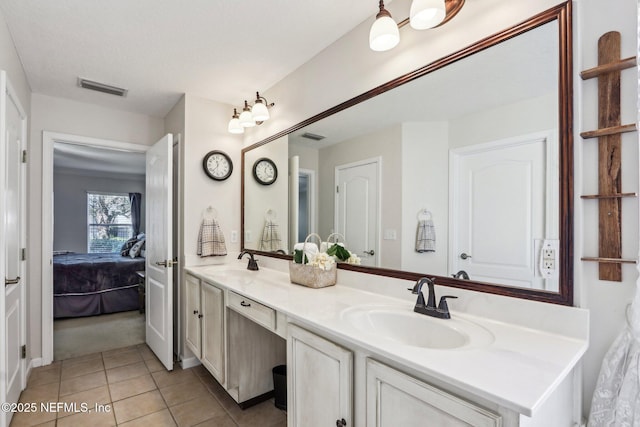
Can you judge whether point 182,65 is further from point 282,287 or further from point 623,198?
point 623,198

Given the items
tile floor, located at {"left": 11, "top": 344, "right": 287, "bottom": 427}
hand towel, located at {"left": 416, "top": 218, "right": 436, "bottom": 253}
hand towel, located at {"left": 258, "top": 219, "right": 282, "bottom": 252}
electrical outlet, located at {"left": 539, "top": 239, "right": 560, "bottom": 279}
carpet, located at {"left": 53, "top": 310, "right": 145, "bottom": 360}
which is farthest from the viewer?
carpet, located at {"left": 53, "top": 310, "right": 145, "bottom": 360}

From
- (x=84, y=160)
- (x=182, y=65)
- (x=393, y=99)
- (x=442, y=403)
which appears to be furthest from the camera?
(x=84, y=160)

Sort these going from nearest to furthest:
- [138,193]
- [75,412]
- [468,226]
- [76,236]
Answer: [468,226]
[75,412]
[76,236]
[138,193]

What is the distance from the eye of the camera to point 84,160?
5.73 metres

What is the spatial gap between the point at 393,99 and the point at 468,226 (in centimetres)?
77

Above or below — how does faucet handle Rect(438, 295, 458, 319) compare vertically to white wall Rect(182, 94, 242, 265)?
below

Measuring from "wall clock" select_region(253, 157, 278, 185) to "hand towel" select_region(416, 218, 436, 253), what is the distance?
4.68 feet

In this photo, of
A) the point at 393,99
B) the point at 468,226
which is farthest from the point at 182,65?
the point at 468,226

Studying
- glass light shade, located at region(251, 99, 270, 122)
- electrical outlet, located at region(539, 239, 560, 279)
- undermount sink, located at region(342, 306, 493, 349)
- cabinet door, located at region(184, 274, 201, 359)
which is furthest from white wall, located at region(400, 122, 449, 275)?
cabinet door, located at region(184, 274, 201, 359)

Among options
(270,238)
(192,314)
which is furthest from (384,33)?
(192,314)

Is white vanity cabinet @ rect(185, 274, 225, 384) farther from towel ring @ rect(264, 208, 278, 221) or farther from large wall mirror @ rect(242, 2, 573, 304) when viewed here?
large wall mirror @ rect(242, 2, 573, 304)

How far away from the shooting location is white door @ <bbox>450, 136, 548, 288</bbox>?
117 centimetres

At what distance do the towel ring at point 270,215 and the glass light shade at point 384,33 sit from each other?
155 centimetres

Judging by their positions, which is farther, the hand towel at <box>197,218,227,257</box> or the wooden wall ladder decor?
the hand towel at <box>197,218,227,257</box>
